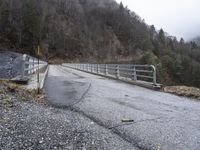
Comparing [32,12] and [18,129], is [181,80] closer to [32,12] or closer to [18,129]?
[32,12]

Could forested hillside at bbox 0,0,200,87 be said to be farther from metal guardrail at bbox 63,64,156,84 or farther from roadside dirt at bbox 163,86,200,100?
roadside dirt at bbox 163,86,200,100

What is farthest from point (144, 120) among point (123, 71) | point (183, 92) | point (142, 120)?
point (123, 71)

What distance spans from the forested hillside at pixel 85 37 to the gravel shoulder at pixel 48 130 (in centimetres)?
6216

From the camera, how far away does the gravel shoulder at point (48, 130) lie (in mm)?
4938

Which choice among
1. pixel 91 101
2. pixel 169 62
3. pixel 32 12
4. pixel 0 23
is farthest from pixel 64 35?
pixel 91 101

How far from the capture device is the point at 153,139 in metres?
5.47

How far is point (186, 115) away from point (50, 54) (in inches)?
3550

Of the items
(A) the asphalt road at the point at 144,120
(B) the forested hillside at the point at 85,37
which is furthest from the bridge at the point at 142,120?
(B) the forested hillside at the point at 85,37

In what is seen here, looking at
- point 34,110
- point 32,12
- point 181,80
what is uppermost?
point 32,12

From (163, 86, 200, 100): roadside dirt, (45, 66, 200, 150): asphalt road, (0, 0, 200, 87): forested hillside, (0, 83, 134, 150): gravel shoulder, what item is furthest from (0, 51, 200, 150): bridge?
(0, 0, 200, 87): forested hillside

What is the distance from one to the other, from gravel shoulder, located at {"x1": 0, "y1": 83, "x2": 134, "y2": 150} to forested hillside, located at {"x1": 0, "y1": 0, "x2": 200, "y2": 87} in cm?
6216

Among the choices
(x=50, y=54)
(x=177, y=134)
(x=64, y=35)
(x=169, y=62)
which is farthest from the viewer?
(x=64, y=35)

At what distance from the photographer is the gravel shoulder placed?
4.94m

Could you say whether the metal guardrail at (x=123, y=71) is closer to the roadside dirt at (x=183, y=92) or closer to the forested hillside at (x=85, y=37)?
the roadside dirt at (x=183, y=92)
